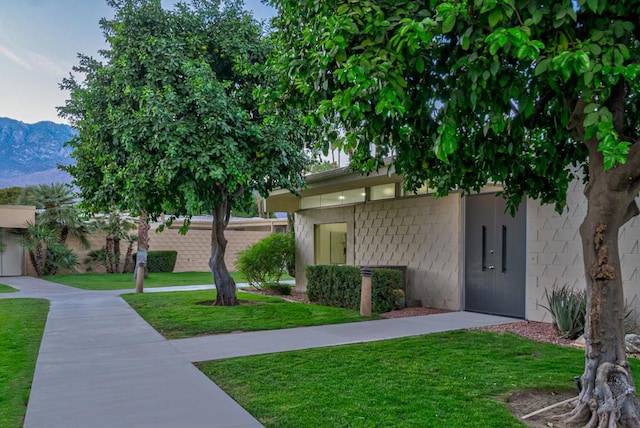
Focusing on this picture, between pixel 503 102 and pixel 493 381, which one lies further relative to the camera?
pixel 493 381

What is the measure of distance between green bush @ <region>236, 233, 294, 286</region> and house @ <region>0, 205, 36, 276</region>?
1334cm

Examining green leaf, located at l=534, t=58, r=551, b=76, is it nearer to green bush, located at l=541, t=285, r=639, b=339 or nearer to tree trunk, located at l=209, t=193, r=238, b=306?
green bush, located at l=541, t=285, r=639, b=339

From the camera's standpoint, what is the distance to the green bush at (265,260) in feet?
52.7

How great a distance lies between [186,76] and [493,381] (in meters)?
8.30

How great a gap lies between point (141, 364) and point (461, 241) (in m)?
7.02

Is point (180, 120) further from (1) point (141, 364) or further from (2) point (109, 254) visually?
(2) point (109, 254)

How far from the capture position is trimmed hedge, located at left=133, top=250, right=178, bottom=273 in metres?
26.3

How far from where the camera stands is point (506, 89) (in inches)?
141

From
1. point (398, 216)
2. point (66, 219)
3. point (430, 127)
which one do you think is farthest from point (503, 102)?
point (66, 219)

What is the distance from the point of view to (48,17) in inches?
901

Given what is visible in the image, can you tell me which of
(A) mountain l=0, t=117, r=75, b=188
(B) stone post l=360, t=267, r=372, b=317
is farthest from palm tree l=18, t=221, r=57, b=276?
(A) mountain l=0, t=117, r=75, b=188

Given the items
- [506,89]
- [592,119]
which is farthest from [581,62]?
[506,89]

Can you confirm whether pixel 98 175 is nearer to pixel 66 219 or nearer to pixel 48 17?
pixel 66 219

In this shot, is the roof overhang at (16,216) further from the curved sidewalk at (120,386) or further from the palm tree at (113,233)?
the curved sidewalk at (120,386)
